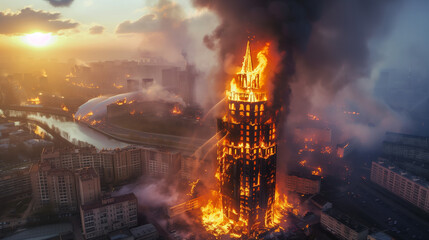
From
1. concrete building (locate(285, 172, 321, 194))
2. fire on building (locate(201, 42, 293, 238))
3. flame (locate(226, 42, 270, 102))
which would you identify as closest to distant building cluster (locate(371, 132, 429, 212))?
concrete building (locate(285, 172, 321, 194))

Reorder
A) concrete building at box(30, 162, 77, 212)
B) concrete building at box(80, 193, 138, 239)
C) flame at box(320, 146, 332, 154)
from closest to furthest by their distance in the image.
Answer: concrete building at box(80, 193, 138, 239) → concrete building at box(30, 162, 77, 212) → flame at box(320, 146, 332, 154)

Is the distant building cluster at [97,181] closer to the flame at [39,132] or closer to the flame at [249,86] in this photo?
the flame at [249,86]

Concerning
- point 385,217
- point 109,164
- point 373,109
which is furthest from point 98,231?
point 373,109

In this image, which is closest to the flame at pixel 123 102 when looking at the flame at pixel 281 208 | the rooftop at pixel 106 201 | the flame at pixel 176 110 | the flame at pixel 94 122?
the flame at pixel 94 122

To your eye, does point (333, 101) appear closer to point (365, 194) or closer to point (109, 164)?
point (365, 194)

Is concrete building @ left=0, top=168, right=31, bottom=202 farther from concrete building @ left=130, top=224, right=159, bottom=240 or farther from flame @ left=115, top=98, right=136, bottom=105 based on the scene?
flame @ left=115, top=98, right=136, bottom=105

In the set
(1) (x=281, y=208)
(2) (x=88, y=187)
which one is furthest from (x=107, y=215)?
(1) (x=281, y=208)
